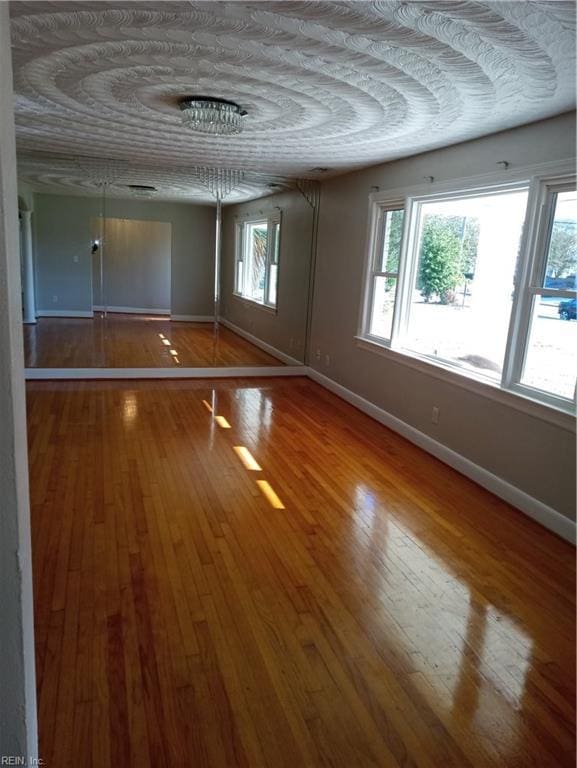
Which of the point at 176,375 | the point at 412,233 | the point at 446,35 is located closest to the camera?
the point at 446,35

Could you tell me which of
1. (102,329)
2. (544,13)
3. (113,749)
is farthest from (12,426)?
(102,329)

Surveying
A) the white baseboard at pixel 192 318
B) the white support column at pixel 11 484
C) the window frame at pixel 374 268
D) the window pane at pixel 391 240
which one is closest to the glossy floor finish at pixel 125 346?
the white baseboard at pixel 192 318

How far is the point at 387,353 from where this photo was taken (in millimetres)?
5074

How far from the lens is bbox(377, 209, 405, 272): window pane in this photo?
5.00 m

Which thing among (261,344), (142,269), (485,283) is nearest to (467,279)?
(485,283)

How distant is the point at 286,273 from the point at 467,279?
12.0 ft

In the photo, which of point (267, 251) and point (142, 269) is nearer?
point (267, 251)

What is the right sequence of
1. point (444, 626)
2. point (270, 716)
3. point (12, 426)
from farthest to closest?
1. point (444, 626)
2. point (270, 716)
3. point (12, 426)

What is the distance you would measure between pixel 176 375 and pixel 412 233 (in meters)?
3.43

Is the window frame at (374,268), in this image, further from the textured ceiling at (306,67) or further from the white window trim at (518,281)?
the textured ceiling at (306,67)

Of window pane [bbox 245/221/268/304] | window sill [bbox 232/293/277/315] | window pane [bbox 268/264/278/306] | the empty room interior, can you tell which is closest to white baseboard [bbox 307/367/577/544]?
the empty room interior

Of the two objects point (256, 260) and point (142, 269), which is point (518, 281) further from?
point (142, 269)

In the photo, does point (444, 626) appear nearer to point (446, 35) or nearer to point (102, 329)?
point (446, 35)

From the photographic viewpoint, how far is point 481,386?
379cm
